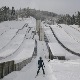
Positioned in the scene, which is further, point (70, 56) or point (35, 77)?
point (70, 56)

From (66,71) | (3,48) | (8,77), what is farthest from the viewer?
(3,48)

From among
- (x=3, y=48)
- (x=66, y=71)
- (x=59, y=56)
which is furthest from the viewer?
(x=3, y=48)

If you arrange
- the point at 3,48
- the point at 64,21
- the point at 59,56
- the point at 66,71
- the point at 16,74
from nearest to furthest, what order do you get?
1. the point at 16,74
2. the point at 66,71
3. the point at 59,56
4. the point at 3,48
5. the point at 64,21

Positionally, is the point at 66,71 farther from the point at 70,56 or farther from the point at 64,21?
the point at 64,21

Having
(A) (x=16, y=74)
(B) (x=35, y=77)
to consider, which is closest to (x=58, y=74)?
(B) (x=35, y=77)

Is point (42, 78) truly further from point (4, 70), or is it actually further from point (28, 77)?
point (4, 70)

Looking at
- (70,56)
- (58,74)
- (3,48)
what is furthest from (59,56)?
(58,74)

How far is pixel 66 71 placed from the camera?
57.1ft

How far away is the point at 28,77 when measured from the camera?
50.6 feet

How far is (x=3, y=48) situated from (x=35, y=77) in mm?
27011

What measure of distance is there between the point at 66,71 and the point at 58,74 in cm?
129

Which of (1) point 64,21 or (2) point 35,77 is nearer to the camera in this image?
(2) point 35,77

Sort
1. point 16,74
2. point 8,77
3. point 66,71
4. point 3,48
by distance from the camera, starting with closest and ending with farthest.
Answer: point 8,77 < point 16,74 < point 66,71 < point 3,48

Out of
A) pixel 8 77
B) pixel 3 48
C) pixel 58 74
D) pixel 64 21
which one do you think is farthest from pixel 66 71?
pixel 64 21
